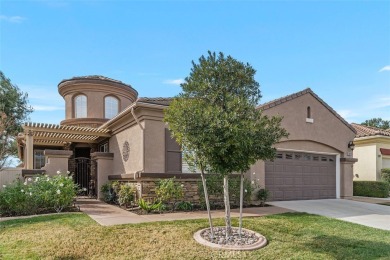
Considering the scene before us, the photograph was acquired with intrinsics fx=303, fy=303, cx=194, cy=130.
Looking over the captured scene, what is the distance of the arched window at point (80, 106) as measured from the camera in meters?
20.7

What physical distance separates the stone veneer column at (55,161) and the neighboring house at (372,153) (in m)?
19.5

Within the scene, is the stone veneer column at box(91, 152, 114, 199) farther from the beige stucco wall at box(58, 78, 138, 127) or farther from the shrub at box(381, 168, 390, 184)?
the shrub at box(381, 168, 390, 184)

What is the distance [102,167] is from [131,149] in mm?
2893

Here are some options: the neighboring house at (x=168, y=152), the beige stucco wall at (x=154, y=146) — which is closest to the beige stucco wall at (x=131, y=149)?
the neighboring house at (x=168, y=152)

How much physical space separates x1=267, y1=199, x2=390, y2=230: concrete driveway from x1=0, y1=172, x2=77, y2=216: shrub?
27.9 feet

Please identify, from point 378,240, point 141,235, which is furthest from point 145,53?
point 378,240

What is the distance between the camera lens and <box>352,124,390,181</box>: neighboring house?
68.7 feet

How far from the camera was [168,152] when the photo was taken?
1236 centimetres

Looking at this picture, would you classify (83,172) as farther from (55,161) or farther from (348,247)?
(348,247)

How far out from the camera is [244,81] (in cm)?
717

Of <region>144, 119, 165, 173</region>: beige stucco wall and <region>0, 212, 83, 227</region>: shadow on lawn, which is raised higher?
<region>144, 119, 165, 173</region>: beige stucco wall

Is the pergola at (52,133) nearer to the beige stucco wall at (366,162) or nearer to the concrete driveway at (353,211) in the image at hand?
the concrete driveway at (353,211)

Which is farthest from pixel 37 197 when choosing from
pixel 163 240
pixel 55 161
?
pixel 163 240

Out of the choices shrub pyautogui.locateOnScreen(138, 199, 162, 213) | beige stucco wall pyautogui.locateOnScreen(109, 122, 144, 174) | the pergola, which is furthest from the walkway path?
the pergola
